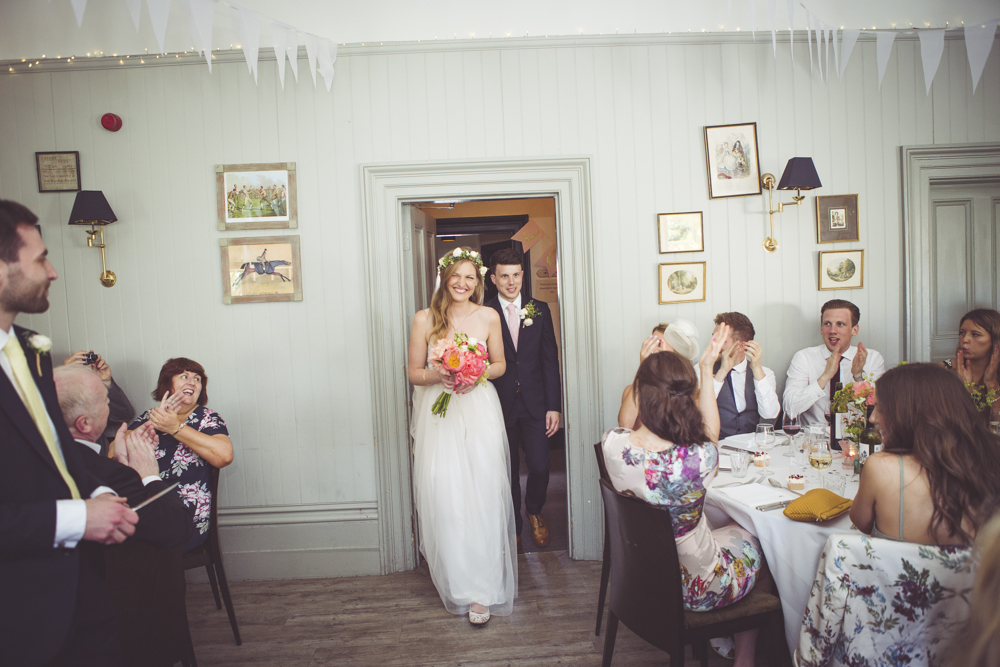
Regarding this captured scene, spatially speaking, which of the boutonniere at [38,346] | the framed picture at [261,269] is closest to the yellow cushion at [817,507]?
the boutonniere at [38,346]

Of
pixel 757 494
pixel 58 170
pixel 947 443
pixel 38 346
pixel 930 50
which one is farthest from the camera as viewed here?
pixel 58 170

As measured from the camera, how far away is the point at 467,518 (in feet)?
9.48

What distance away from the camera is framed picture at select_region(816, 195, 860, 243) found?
11.6ft

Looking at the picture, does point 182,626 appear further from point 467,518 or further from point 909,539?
point 909,539

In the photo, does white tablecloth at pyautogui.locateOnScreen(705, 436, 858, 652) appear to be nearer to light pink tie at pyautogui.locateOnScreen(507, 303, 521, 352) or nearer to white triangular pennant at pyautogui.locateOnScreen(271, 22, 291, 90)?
light pink tie at pyautogui.locateOnScreen(507, 303, 521, 352)

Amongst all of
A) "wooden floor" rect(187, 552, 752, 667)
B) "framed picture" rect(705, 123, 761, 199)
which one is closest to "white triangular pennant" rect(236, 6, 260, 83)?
"framed picture" rect(705, 123, 761, 199)

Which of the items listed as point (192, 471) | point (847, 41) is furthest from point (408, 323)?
point (847, 41)

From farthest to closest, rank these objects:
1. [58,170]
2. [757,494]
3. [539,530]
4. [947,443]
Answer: [539,530]
[58,170]
[757,494]
[947,443]

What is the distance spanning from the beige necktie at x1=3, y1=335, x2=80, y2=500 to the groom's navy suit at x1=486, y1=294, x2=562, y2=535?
2.39m

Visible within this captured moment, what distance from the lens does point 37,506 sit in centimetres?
132

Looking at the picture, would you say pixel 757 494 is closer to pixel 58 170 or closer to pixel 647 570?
pixel 647 570

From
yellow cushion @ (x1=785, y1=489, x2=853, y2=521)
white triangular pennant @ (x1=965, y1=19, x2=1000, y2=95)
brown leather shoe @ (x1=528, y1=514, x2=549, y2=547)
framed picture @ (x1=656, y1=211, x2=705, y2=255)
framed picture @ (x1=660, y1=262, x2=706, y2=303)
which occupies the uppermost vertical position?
white triangular pennant @ (x1=965, y1=19, x2=1000, y2=95)

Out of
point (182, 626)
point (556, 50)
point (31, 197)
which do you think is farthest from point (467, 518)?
point (31, 197)

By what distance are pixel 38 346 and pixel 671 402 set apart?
186 centimetres
